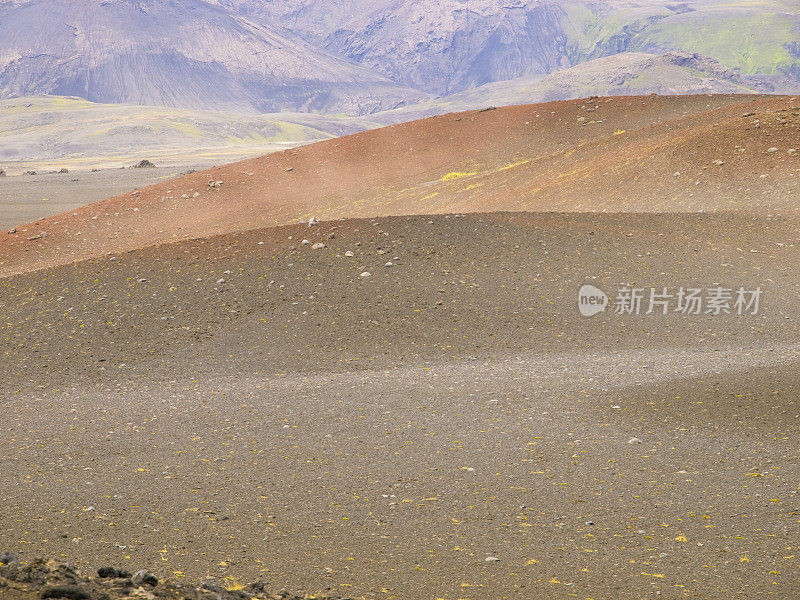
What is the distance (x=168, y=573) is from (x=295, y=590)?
885 mm

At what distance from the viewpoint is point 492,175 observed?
2417 centimetres

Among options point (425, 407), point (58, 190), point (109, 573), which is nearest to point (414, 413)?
point (425, 407)

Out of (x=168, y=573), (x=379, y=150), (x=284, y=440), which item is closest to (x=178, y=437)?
(x=284, y=440)

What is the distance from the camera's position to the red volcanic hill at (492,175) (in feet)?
61.6

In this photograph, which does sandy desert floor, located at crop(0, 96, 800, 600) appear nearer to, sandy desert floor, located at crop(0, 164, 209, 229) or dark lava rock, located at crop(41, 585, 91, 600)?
dark lava rock, located at crop(41, 585, 91, 600)

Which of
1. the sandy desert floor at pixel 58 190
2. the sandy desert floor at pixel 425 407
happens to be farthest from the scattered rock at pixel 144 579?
the sandy desert floor at pixel 58 190

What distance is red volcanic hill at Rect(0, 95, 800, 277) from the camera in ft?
61.6

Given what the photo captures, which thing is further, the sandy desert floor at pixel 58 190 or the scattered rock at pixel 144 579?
the sandy desert floor at pixel 58 190

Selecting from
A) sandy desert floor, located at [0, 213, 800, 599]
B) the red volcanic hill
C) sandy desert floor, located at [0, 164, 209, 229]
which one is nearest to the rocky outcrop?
sandy desert floor, located at [0, 213, 800, 599]

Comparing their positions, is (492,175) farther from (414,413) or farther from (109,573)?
(109,573)

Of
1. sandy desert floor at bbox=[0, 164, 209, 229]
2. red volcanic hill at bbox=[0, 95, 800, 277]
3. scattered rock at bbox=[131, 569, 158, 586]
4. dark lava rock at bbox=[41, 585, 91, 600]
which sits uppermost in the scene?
sandy desert floor at bbox=[0, 164, 209, 229]

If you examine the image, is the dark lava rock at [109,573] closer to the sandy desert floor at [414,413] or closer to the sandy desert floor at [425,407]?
the sandy desert floor at [425,407]

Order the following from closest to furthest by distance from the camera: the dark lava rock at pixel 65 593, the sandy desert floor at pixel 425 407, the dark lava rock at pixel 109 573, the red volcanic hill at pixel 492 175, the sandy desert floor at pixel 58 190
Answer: the dark lava rock at pixel 65 593 < the dark lava rock at pixel 109 573 < the sandy desert floor at pixel 425 407 < the red volcanic hill at pixel 492 175 < the sandy desert floor at pixel 58 190

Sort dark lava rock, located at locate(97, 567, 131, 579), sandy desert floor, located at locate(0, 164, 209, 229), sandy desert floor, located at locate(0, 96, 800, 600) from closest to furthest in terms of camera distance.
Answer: dark lava rock, located at locate(97, 567, 131, 579) → sandy desert floor, located at locate(0, 96, 800, 600) → sandy desert floor, located at locate(0, 164, 209, 229)
